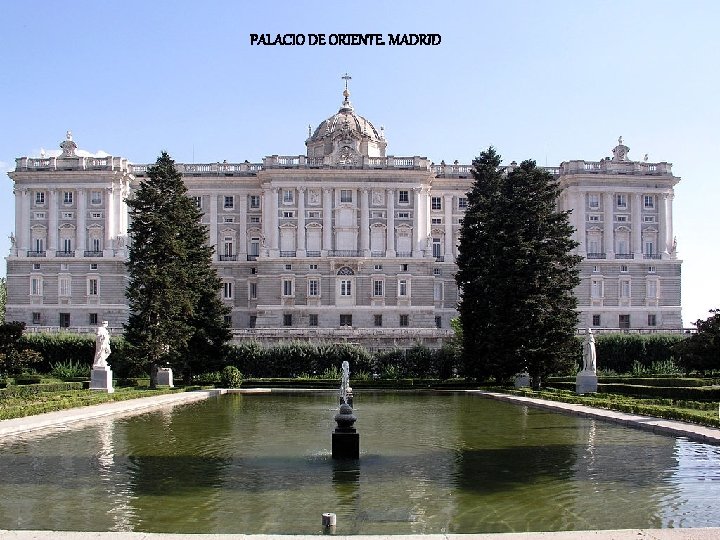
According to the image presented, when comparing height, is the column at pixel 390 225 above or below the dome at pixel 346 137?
below

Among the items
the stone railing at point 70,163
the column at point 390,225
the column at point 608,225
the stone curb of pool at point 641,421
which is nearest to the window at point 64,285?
the stone railing at point 70,163

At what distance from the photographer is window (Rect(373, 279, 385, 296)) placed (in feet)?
241

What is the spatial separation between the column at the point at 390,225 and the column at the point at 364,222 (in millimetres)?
1653

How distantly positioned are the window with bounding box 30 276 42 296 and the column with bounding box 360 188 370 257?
90.1 ft

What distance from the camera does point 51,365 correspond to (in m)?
54.6

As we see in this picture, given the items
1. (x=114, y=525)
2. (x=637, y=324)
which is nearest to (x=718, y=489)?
(x=114, y=525)

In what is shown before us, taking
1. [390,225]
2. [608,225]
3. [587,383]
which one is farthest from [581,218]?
[587,383]

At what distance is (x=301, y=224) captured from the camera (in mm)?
74688

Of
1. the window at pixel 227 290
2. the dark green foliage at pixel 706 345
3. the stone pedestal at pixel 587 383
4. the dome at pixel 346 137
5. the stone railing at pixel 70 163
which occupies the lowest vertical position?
the stone pedestal at pixel 587 383

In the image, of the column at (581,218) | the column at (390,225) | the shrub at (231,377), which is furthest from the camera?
the column at (581,218)

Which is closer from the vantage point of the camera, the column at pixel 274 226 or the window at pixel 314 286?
the window at pixel 314 286

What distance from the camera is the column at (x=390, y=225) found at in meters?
74.4

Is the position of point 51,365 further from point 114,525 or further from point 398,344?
point 114,525

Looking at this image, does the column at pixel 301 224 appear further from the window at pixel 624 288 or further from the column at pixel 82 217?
the window at pixel 624 288
